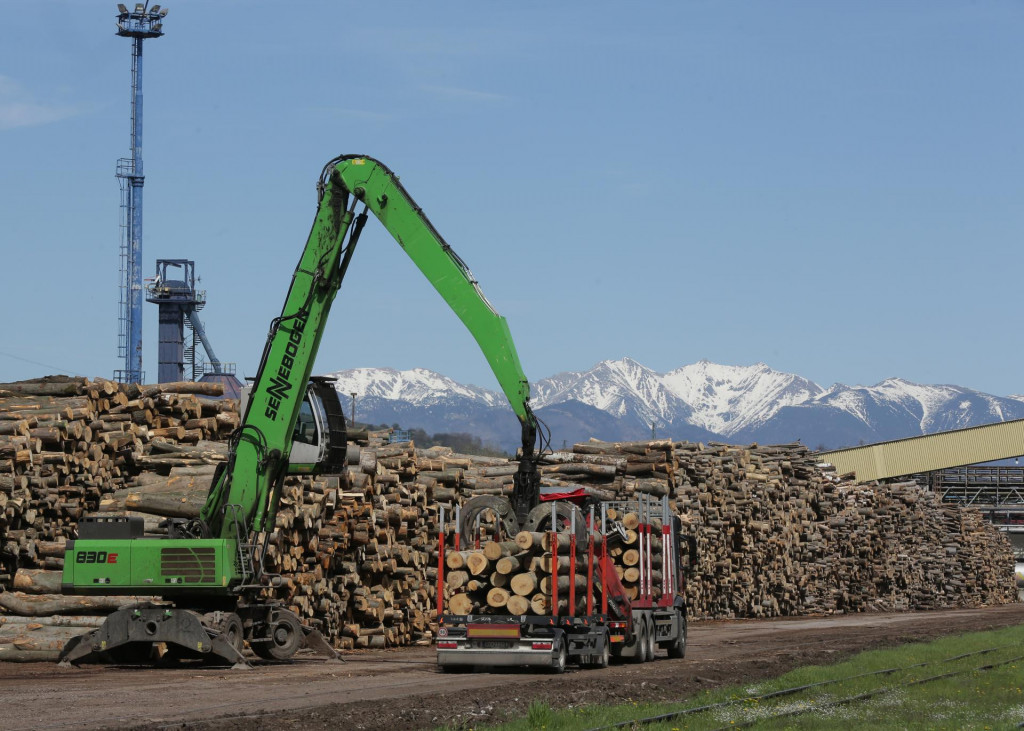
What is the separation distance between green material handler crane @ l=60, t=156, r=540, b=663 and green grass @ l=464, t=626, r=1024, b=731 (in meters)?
4.35

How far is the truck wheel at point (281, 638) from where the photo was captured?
1939 cm

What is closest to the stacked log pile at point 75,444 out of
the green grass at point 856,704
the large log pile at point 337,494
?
the large log pile at point 337,494

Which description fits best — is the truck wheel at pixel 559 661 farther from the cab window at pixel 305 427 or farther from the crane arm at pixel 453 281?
the cab window at pixel 305 427

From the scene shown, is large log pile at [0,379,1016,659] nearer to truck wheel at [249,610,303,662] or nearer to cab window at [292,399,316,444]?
truck wheel at [249,610,303,662]

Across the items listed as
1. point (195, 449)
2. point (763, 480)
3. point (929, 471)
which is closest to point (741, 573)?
point (763, 480)

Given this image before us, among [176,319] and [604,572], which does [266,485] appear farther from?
[176,319]

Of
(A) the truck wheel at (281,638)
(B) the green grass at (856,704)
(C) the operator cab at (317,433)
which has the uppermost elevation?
(C) the operator cab at (317,433)

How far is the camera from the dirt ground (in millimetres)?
12625

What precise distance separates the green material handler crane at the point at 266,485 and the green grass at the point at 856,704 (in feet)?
14.3

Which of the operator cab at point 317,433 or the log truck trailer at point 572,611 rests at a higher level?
the operator cab at point 317,433

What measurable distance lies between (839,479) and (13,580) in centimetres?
3757

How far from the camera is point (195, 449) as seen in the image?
23.7m

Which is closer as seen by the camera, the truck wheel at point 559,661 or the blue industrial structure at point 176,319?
the truck wheel at point 559,661

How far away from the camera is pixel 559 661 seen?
59.7 feet
